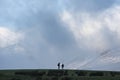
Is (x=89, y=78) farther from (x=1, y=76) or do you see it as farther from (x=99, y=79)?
(x=1, y=76)

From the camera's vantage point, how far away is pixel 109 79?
184 metres

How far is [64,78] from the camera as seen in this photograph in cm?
17838

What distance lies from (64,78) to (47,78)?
931 cm

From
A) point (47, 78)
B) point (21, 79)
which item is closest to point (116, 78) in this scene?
point (47, 78)

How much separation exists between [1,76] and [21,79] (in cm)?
1536

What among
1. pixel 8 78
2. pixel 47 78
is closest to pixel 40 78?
pixel 47 78

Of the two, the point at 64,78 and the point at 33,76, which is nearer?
the point at 64,78

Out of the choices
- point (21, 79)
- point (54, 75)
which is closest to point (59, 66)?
point (54, 75)

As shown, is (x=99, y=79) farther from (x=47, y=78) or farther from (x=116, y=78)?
(x=47, y=78)

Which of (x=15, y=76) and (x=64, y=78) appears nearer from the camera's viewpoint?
(x=64, y=78)

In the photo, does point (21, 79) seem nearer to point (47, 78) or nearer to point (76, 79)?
point (47, 78)

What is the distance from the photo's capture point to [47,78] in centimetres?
18275

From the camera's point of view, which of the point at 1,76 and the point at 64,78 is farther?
the point at 1,76

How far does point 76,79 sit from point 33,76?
26806 millimetres
